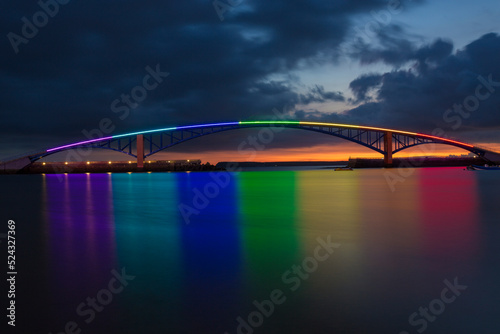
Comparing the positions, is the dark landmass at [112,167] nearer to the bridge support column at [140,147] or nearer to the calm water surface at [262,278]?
the bridge support column at [140,147]

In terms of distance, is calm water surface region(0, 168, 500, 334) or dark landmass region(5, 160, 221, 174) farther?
dark landmass region(5, 160, 221, 174)

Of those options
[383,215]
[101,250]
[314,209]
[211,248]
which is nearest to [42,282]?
[101,250]

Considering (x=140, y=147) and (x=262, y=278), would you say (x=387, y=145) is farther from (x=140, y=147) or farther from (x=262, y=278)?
(x=262, y=278)

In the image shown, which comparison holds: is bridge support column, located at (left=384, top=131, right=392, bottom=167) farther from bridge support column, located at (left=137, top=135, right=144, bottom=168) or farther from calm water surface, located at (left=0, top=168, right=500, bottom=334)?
calm water surface, located at (left=0, top=168, right=500, bottom=334)

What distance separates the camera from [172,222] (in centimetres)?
1283

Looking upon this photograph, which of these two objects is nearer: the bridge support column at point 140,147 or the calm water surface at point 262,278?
the calm water surface at point 262,278

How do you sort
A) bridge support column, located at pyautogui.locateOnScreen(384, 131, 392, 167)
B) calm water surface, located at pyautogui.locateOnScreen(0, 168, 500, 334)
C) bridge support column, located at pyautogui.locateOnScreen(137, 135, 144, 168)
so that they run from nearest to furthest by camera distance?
calm water surface, located at pyautogui.locateOnScreen(0, 168, 500, 334)
bridge support column, located at pyautogui.locateOnScreen(137, 135, 144, 168)
bridge support column, located at pyautogui.locateOnScreen(384, 131, 392, 167)

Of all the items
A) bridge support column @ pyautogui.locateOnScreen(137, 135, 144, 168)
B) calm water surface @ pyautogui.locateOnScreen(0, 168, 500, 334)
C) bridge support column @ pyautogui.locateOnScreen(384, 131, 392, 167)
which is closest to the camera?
calm water surface @ pyautogui.locateOnScreen(0, 168, 500, 334)

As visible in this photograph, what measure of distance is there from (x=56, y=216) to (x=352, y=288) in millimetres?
12437

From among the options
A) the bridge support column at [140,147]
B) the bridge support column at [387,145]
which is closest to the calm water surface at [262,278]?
the bridge support column at [140,147]

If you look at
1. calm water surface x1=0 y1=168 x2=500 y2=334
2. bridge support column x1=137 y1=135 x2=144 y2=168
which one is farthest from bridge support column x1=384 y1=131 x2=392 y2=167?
calm water surface x1=0 y1=168 x2=500 y2=334

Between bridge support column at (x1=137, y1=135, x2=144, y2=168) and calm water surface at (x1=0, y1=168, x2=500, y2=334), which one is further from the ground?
bridge support column at (x1=137, y1=135, x2=144, y2=168)

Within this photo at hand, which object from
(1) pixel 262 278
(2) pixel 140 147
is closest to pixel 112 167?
(2) pixel 140 147

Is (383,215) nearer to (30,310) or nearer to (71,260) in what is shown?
(71,260)
